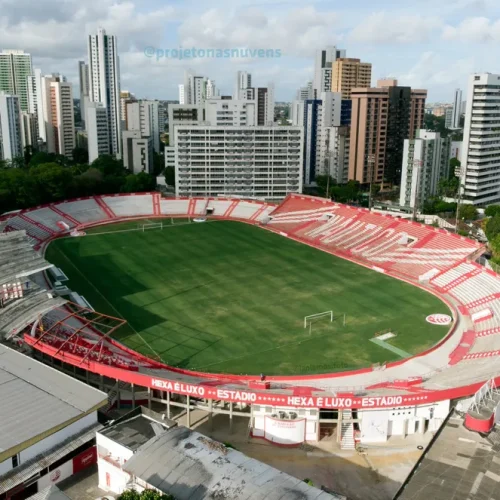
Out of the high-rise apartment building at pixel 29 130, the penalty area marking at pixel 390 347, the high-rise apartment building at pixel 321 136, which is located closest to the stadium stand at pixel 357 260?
the penalty area marking at pixel 390 347

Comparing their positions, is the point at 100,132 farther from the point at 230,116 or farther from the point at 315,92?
the point at 315,92

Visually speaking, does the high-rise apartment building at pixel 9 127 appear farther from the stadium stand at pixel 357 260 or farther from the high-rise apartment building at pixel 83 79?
the high-rise apartment building at pixel 83 79

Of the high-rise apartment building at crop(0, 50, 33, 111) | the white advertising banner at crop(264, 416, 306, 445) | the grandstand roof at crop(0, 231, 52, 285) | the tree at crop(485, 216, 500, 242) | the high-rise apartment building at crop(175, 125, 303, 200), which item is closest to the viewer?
the white advertising banner at crop(264, 416, 306, 445)


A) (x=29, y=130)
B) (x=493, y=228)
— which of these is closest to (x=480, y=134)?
(x=493, y=228)

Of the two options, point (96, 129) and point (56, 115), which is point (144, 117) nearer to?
point (96, 129)

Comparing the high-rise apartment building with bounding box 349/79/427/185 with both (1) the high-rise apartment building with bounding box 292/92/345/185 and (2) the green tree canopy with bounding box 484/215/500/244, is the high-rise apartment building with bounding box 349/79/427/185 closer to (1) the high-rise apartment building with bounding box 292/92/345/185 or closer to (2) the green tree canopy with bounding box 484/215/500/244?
(1) the high-rise apartment building with bounding box 292/92/345/185

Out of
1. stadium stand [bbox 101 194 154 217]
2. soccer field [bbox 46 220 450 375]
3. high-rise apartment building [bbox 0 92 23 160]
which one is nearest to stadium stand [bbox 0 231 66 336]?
soccer field [bbox 46 220 450 375]
